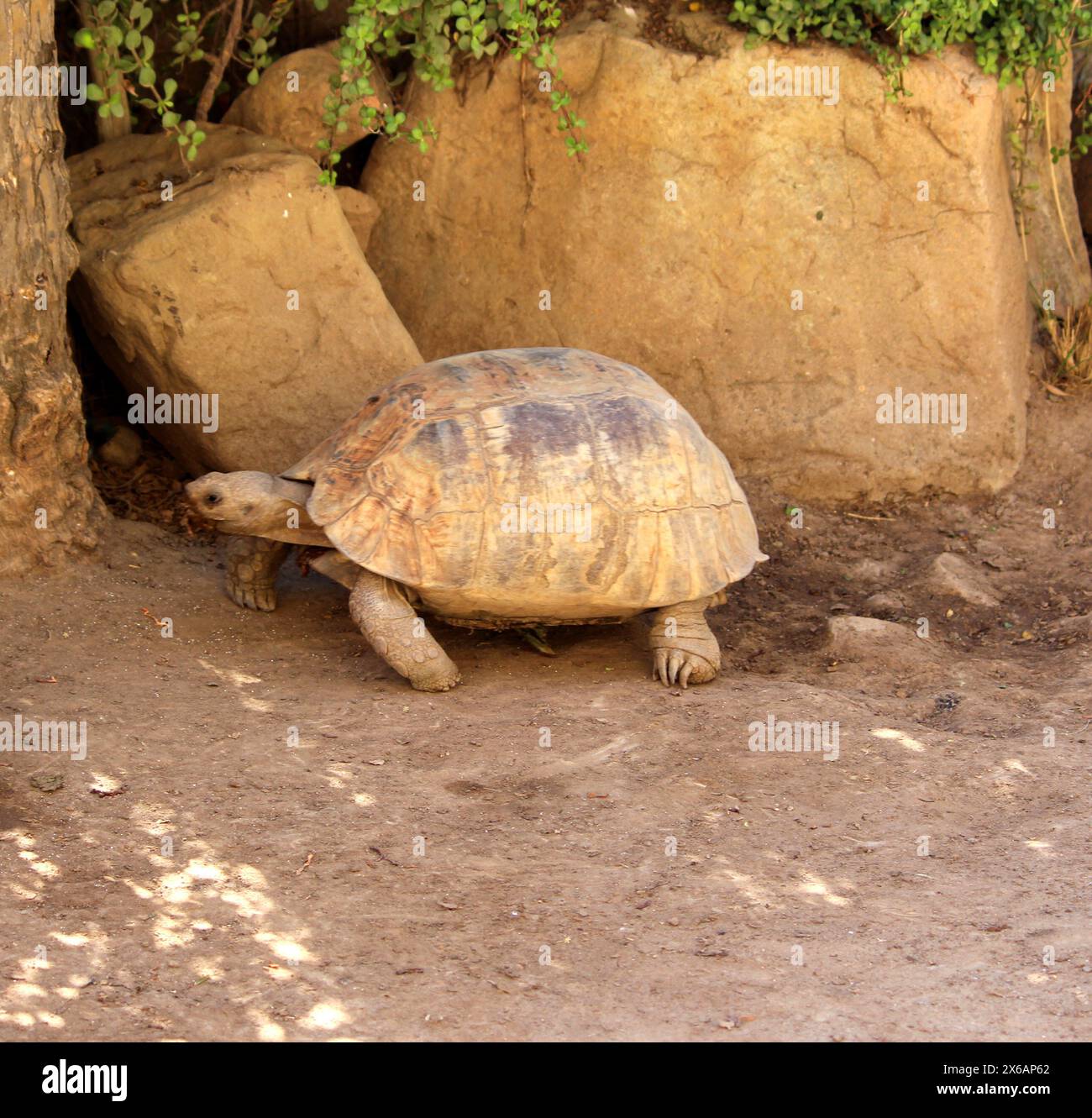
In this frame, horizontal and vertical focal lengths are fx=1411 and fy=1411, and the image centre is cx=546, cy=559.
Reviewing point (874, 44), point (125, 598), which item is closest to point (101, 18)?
point (125, 598)

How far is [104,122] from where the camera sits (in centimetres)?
766

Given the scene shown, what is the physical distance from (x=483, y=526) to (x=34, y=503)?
204cm

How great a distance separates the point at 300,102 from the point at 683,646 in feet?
12.5

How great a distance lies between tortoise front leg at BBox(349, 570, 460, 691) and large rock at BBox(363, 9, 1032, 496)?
99.7 inches

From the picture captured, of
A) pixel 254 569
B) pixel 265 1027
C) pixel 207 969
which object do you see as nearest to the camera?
pixel 265 1027

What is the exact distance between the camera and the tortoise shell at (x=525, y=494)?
19.3 ft

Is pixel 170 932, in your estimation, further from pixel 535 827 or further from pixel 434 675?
pixel 434 675

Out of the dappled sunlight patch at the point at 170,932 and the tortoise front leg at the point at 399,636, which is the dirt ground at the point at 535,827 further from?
the tortoise front leg at the point at 399,636

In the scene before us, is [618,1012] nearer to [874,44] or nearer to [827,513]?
[827,513]

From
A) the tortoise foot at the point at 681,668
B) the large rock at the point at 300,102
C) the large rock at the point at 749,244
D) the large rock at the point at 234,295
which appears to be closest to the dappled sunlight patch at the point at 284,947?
the tortoise foot at the point at 681,668

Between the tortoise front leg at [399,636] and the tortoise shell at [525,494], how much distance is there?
15 cm

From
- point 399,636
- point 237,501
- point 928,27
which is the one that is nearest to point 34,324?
point 237,501

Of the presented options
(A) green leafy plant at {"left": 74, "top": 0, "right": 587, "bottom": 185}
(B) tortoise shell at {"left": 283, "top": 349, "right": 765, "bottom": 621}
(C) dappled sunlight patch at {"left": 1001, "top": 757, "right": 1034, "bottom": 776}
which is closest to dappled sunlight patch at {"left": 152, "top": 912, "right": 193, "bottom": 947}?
(B) tortoise shell at {"left": 283, "top": 349, "right": 765, "bottom": 621}

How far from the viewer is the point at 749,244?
7938mm
